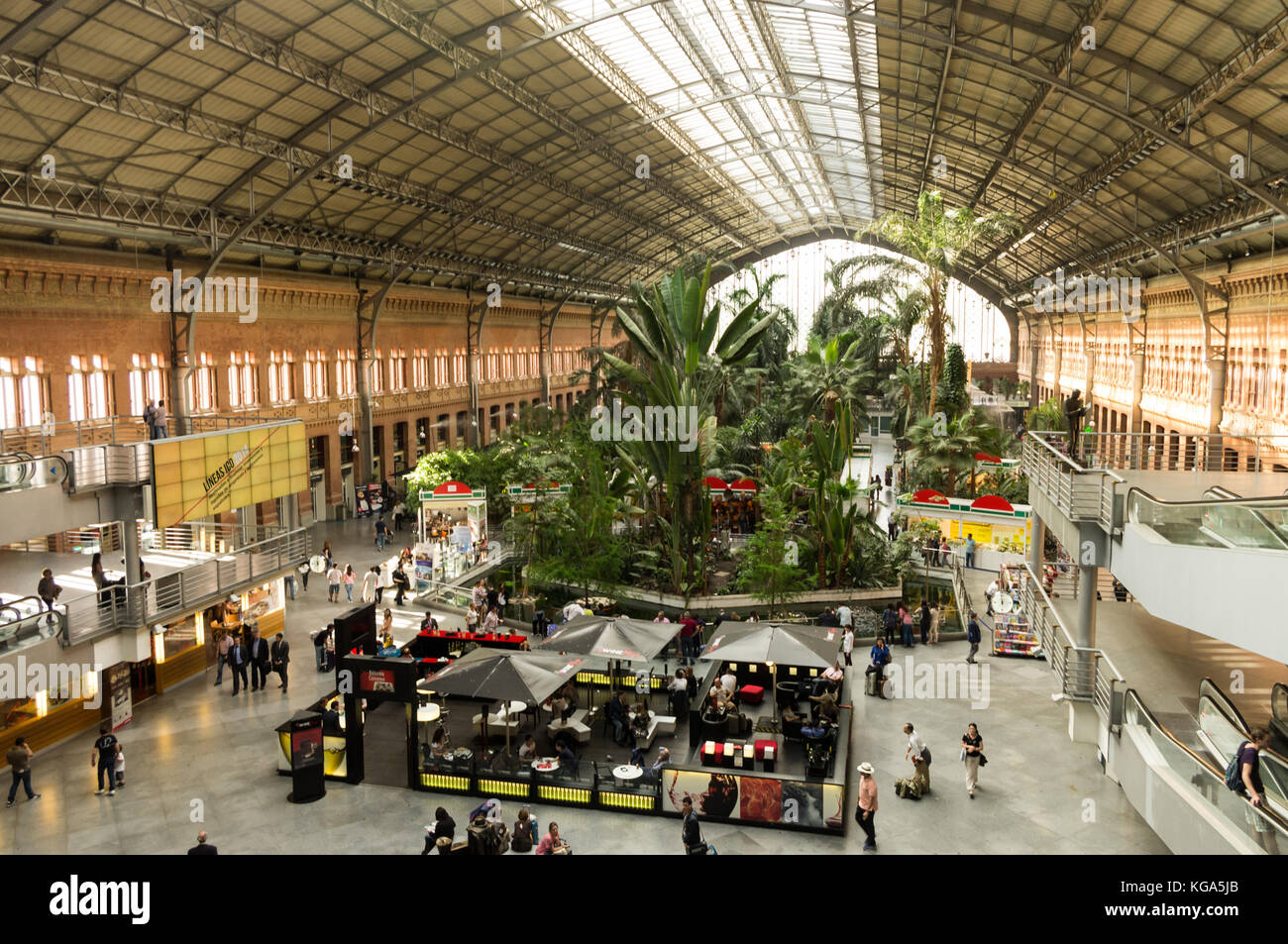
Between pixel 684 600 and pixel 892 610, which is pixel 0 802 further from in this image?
pixel 892 610

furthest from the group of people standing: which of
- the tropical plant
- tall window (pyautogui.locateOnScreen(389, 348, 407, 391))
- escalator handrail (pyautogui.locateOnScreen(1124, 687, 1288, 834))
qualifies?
tall window (pyautogui.locateOnScreen(389, 348, 407, 391))

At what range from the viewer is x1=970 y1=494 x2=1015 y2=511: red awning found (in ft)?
82.1

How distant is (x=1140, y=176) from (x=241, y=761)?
102ft

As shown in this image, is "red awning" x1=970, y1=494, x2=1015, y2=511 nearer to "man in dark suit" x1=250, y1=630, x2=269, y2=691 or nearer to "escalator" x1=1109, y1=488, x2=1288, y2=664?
"escalator" x1=1109, y1=488, x2=1288, y2=664

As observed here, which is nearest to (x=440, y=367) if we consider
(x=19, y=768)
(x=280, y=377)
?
(x=280, y=377)

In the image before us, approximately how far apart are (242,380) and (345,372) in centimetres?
727

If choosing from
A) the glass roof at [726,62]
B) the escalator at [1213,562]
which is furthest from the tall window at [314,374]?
the escalator at [1213,562]

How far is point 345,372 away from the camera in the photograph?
40469 mm

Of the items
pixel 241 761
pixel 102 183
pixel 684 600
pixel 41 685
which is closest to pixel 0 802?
pixel 41 685

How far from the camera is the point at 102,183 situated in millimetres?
24750

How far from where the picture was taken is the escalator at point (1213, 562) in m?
9.62

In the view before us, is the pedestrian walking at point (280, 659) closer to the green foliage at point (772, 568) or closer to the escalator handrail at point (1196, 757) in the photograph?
the green foliage at point (772, 568)

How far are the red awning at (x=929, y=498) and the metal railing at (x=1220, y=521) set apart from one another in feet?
43.5

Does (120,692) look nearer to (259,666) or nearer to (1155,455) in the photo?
(259,666)
